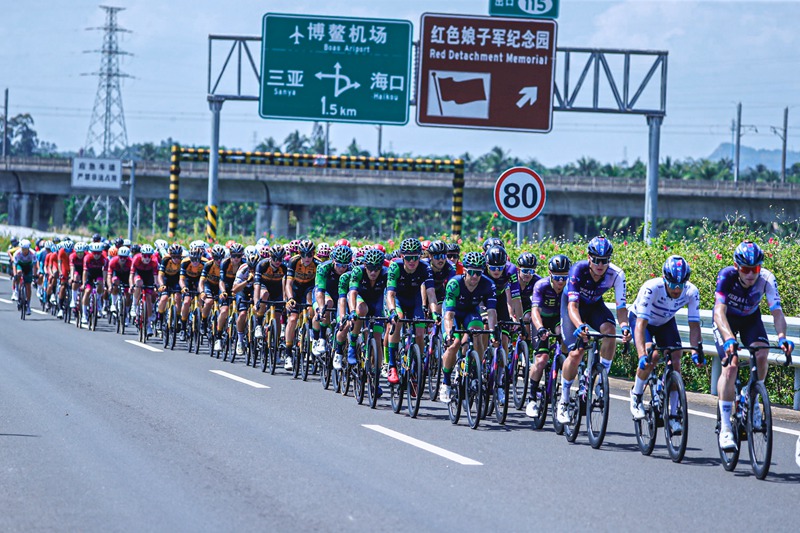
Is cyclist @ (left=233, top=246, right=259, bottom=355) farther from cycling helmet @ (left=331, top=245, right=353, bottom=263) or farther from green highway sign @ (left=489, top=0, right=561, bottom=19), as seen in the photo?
green highway sign @ (left=489, top=0, right=561, bottom=19)

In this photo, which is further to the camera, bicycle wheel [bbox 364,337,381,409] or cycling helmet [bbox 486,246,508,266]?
bicycle wheel [bbox 364,337,381,409]

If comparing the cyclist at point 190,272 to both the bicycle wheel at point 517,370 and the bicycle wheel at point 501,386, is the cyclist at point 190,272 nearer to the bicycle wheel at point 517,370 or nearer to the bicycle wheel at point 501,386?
the bicycle wheel at point 517,370

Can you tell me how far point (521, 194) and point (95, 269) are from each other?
38.1 feet

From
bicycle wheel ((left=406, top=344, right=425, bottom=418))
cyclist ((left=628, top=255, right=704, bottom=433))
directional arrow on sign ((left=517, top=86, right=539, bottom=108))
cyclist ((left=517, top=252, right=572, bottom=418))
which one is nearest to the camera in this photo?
cyclist ((left=628, top=255, right=704, bottom=433))

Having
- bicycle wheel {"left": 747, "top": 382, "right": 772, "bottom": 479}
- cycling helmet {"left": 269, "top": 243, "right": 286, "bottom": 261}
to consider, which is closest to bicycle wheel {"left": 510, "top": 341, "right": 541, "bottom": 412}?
bicycle wheel {"left": 747, "top": 382, "right": 772, "bottom": 479}

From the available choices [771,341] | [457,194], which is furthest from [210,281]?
[457,194]

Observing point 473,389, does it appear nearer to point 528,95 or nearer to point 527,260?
point 527,260

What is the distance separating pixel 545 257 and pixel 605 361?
373 inches

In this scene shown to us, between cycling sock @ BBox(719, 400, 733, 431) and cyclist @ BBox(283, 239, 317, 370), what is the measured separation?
8.32m

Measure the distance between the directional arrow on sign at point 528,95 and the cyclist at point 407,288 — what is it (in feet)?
44.6

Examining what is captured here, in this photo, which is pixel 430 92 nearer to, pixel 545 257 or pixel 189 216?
pixel 545 257

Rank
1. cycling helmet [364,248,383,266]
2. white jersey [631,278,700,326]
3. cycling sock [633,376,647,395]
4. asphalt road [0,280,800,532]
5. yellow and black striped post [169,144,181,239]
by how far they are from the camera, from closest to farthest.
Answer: asphalt road [0,280,800,532] < white jersey [631,278,700,326] < cycling sock [633,376,647,395] < cycling helmet [364,248,383,266] < yellow and black striped post [169,144,181,239]

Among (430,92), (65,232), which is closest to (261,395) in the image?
(430,92)

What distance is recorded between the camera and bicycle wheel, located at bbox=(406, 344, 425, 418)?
12609 mm
